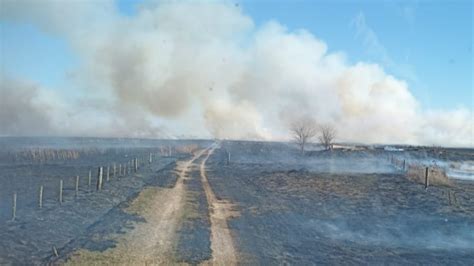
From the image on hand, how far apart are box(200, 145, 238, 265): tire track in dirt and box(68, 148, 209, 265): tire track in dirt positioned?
1515mm

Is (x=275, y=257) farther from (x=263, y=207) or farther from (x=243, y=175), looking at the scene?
(x=243, y=175)

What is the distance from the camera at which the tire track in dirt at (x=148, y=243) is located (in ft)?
43.7

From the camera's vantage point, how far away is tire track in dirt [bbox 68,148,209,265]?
1332 centimetres

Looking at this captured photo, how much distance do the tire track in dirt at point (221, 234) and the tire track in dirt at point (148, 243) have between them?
1.51 metres

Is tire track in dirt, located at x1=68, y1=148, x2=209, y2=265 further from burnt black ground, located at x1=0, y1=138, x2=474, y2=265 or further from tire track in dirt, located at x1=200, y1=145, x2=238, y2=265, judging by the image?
tire track in dirt, located at x1=200, y1=145, x2=238, y2=265

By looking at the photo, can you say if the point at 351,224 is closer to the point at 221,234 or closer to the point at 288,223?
the point at 288,223

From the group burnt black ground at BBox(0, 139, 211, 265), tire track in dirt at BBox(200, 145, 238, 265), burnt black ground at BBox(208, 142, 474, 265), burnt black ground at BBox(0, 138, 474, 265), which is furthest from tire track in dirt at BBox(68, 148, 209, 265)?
burnt black ground at BBox(208, 142, 474, 265)

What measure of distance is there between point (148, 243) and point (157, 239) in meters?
0.71

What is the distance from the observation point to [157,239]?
16.2 m

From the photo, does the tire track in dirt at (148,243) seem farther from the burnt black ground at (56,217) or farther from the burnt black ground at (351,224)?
the burnt black ground at (351,224)

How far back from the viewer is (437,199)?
27844mm

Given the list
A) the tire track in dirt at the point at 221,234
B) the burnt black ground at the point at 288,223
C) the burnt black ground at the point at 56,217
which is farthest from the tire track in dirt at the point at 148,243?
the tire track in dirt at the point at 221,234

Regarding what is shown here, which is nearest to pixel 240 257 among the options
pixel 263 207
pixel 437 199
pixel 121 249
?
pixel 121 249

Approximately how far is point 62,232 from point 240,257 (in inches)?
298
